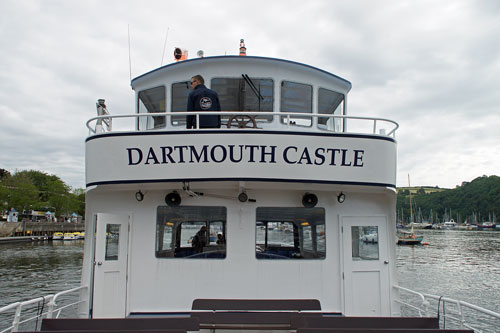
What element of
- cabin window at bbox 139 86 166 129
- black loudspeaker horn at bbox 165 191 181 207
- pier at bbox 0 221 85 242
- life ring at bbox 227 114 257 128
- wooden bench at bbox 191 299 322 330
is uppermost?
cabin window at bbox 139 86 166 129

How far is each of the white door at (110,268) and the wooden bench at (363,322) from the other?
3.08 m

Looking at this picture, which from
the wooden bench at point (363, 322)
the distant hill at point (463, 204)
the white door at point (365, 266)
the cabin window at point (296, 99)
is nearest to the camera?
the wooden bench at point (363, 322)

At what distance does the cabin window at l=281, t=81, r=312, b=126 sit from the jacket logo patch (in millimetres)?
1727

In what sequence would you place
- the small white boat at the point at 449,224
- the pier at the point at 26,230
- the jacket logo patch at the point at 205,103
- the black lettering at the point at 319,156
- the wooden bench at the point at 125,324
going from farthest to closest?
the small white boat at the point at 449,224
the pier at the point at 26,230
the jacket logo patch at the point at 205,103
the black lettering at the point at 319,156
the wooden bench at the point at 125,324

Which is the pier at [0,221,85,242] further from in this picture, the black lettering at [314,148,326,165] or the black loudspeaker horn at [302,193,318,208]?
the black lettering at [314,148,326,165]

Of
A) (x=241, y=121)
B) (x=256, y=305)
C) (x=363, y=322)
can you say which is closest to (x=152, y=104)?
(x=241, y=121)

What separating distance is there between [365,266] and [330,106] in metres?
3.37

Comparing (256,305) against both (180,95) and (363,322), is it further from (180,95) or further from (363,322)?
(180,95)

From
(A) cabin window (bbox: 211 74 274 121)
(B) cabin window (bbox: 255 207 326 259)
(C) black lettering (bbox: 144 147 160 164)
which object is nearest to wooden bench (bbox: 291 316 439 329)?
(B) cabin window (bbox: 255 207 326 259)

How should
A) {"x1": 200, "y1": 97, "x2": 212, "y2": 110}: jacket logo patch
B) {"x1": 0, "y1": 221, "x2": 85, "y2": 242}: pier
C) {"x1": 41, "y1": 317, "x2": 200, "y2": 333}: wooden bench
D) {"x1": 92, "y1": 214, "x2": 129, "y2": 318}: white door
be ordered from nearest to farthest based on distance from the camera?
{"x1": 41, "y1": 317, "x2": 200, "y2": 333}: wooden bench, {"x1": 92, "y1": 214, "x2": 129, "y2": 318}: white door, {"x1": 200, "y1": 97, "x2": 212, "y2": 110}: jacket logo patch, {"x1": 0, "y1": 221, "x2": 85, "y2": 242}: pier

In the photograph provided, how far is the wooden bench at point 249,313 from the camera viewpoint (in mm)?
5129

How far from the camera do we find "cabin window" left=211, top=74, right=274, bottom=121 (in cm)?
737

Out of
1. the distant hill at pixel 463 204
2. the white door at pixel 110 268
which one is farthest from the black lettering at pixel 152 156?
the distant hill at pixel 463 204

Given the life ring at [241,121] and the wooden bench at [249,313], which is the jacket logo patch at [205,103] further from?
the wooden bench at [249,313]
